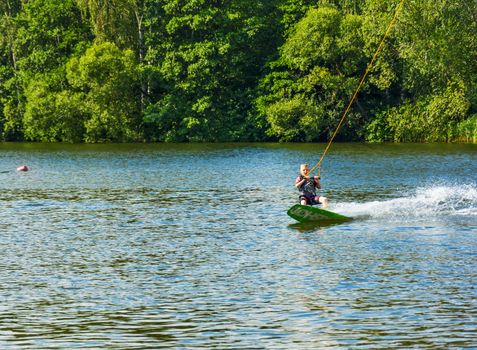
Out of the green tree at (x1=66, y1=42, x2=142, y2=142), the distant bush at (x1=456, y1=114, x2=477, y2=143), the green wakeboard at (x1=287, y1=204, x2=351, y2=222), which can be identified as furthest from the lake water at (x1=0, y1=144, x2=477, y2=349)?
the green tree at (x1=66, y1=42, x2=142, y2=142)

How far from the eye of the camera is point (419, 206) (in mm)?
33969

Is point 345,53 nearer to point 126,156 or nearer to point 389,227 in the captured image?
point 126,156

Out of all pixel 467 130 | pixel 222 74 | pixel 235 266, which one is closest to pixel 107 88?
pixel 222 74

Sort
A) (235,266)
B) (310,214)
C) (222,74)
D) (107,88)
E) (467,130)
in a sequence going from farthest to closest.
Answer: (222,74) < (107,88) < (467,130) < (310,214) < (235,266)

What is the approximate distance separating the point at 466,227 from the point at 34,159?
4551 centimetres

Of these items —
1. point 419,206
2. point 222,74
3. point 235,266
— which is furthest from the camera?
point 222,74

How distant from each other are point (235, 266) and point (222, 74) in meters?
74.4

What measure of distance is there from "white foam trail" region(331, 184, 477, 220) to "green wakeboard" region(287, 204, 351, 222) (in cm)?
86

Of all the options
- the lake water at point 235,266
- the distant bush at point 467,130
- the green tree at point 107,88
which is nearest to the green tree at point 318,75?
the distant bush at point 467,130

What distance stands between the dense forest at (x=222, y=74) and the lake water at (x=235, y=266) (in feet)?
129

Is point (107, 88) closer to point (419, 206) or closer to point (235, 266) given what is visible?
point (419, 206)

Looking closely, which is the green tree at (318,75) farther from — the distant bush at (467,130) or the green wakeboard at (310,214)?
the green wakeboard at (310,214)

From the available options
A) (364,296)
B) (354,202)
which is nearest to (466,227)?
(354,202)

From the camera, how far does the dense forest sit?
8512 cm
